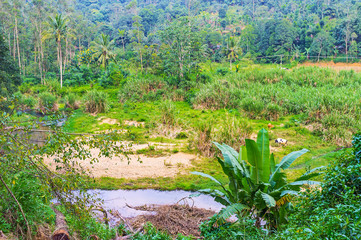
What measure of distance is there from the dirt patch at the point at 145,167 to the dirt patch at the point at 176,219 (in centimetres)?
281

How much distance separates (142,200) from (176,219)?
1.98m

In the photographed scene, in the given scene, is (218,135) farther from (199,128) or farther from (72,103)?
(72,103)

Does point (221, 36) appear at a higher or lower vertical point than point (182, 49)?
higher

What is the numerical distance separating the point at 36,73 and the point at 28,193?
3445 cm

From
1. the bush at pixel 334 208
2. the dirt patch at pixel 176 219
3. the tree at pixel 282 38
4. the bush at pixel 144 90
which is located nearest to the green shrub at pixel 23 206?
the dirt patch at pixel 176 219

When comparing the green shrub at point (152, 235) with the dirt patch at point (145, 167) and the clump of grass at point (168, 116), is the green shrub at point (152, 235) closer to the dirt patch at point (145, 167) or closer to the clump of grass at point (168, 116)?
the dirt patch at point (145, 167)

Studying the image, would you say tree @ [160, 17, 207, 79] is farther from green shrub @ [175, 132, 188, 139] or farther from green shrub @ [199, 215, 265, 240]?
green shrub @ [199, 215, 265, 240]

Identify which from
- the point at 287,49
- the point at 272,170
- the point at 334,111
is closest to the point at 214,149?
→ the point at 272,170

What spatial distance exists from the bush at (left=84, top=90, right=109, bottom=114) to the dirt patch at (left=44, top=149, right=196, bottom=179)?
8.57 meters

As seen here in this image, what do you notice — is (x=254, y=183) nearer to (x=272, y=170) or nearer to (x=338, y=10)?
(x=272, y=170)

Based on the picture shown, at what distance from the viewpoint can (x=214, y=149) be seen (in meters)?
10.9

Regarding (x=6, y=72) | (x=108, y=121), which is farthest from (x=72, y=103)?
(x=108, y=121)

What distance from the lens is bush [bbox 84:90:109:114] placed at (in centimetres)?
1897

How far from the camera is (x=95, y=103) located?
19.0 meters
